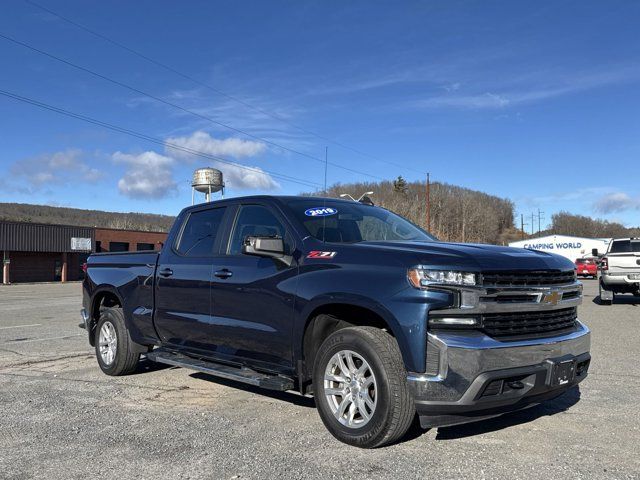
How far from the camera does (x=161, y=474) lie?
380 centimetres

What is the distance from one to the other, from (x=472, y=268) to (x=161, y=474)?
8.05ft

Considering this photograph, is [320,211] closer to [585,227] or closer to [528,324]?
[528,324]

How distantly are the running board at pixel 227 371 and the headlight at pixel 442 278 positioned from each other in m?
1.50

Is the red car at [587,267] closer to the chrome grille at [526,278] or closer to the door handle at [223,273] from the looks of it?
the chrome grille at [526,278]

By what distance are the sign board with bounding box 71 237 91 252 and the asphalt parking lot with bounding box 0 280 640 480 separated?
48.5 m

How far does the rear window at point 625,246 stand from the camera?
16766 mm

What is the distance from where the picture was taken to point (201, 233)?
6035 millimetres

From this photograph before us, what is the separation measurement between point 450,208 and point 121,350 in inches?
4368

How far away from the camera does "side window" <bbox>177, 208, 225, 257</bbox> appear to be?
583cm

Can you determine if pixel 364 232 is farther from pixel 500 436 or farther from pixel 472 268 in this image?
pixel 500 436

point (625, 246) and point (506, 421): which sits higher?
point (625, 246)

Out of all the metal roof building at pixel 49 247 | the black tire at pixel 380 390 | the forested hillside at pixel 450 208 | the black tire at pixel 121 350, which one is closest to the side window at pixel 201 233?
the black tire at pixel 121 350

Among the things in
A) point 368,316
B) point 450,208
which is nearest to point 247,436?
point 368,316

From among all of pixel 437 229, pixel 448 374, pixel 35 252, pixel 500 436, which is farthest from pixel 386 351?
pixel 437 229
